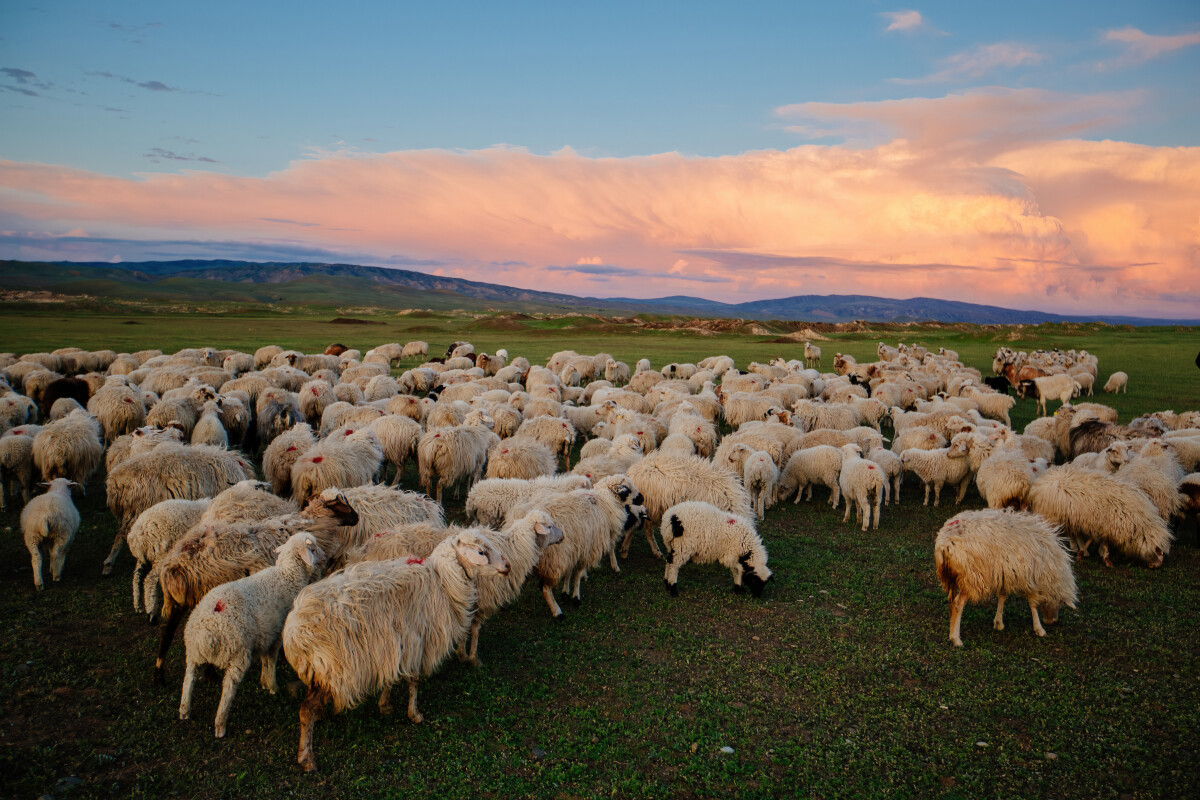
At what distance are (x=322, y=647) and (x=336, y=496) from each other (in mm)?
2692

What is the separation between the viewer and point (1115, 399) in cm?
2512

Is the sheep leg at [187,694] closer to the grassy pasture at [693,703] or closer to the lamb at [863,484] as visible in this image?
the grassy pasture at [693,703]

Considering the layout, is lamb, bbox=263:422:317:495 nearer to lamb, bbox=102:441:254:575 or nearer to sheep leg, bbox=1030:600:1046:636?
lamb, bbox=102:441:254:575

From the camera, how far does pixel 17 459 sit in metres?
10.8

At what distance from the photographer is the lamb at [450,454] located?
11.9 metres

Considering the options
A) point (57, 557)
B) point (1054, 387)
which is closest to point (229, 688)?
point (57, 557)

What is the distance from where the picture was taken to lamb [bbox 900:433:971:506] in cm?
1245

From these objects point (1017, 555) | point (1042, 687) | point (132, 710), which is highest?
point (1017, 555)

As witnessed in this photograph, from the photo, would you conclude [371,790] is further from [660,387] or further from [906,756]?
[660,387]

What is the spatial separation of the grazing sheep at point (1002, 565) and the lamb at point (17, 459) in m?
14.4

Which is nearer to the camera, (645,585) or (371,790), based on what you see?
(371,790)

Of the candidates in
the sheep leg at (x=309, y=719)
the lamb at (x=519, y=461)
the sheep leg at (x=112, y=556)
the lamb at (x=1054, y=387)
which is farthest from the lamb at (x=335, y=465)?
the lamb at (x=1054, y=387)

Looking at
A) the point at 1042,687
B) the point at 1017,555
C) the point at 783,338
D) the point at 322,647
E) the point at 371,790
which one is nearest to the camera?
the point at 371,790

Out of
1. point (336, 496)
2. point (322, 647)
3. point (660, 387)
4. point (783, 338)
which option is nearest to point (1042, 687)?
point (322, 647)
